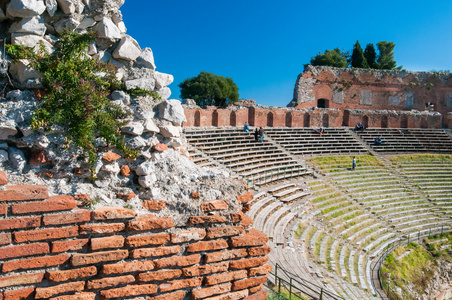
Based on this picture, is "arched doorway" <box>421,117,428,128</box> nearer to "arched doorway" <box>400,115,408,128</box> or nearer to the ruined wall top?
"arched doorway" <box>400,115,408,128</box>

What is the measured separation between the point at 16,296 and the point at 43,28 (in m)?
2.14

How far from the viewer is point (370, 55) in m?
36.5

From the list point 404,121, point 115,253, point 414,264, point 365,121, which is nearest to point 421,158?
point 365,121

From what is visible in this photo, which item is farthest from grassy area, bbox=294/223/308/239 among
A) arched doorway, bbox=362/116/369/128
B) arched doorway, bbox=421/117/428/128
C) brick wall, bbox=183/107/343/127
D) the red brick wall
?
arched doorway, bbox=421/117/428/128

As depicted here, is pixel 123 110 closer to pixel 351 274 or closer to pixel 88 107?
pixel 88 107

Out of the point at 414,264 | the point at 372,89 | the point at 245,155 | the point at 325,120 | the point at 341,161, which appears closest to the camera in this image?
the point at 414,264

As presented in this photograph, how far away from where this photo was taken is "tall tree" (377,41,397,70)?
36.5m

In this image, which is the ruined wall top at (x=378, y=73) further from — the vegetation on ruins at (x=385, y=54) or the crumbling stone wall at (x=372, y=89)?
the vegetation on ruins at (x=385, y=54)

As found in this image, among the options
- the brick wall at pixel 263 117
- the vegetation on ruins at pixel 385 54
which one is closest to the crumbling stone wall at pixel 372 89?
the brick wall at pixel 263 117

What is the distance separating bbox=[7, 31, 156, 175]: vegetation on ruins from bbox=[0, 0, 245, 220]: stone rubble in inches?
2.6

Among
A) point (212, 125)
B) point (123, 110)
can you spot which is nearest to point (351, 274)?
point (123, 110)

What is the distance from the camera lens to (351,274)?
884 cm

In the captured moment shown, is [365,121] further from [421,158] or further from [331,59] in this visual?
[331,59]

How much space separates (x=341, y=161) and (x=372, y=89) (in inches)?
580
